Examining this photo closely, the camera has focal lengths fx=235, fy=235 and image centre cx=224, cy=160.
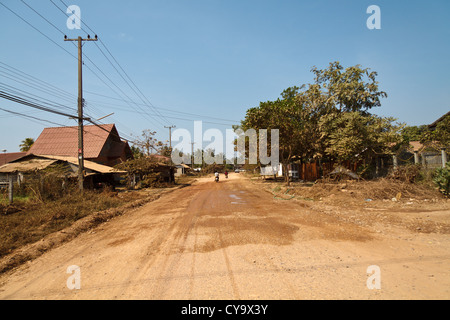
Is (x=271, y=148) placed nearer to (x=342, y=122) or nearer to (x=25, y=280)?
(x=342, y=122)

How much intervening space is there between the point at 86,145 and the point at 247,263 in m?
31.5

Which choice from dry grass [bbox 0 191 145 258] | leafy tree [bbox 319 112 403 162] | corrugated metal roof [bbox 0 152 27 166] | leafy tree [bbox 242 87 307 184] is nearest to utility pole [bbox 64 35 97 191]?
dry grass [bbox 0 191 145 258]

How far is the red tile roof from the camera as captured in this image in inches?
1137

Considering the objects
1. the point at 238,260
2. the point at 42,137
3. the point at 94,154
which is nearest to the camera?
the point at 238,260

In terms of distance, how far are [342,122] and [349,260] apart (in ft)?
55.8

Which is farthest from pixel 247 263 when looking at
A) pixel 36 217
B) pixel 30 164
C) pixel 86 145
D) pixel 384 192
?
pixel 86 145

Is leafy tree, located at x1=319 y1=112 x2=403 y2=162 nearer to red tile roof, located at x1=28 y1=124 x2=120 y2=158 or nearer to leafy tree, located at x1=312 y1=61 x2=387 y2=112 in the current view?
leafy tree, located at x1=312 y1=61 x2=387 y2=112

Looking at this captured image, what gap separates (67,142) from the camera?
99.0ft

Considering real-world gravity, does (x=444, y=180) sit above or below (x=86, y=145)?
below

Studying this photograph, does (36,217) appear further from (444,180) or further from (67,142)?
(67,142)

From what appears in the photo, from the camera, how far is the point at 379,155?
16.6m

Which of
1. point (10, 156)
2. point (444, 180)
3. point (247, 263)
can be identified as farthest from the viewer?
point (10, 156)
